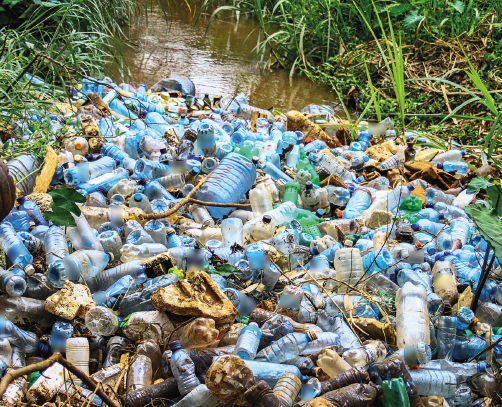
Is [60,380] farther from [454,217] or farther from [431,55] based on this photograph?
[431,55]

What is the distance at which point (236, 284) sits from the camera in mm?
2375

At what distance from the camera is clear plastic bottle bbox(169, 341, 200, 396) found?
5.68ft

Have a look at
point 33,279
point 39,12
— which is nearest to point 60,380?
point 33,279

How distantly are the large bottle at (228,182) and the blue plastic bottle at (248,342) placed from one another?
129 centimetres

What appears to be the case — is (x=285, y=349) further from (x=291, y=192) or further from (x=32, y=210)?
(x=32, y=210)

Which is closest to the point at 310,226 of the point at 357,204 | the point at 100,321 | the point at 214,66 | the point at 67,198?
the point at 357,204

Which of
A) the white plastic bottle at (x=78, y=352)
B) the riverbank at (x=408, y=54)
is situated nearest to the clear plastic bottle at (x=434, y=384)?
the white plastic bottle at (x=78, y=352)

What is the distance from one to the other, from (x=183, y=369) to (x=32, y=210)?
1438 mm

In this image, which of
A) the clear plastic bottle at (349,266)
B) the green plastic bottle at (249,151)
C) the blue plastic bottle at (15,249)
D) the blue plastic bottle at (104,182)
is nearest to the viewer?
the blue plastic bottle at (15,249)

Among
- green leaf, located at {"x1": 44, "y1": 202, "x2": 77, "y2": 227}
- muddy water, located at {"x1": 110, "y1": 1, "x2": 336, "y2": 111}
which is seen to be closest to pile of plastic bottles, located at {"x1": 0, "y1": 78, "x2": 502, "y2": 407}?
green leaf, located at {"x1": 44, "y1": 202, "x2": 77, "y2": 227}

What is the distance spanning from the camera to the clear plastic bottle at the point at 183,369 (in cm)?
173

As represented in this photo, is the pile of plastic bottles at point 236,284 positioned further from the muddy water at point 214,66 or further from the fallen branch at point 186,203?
the muddy water at point 214,66

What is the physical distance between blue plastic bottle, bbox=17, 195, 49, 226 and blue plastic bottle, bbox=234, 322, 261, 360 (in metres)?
1.40

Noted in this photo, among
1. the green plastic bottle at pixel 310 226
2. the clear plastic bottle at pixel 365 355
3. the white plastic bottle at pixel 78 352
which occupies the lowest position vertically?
the white plastic bottle at pixel 78 352
